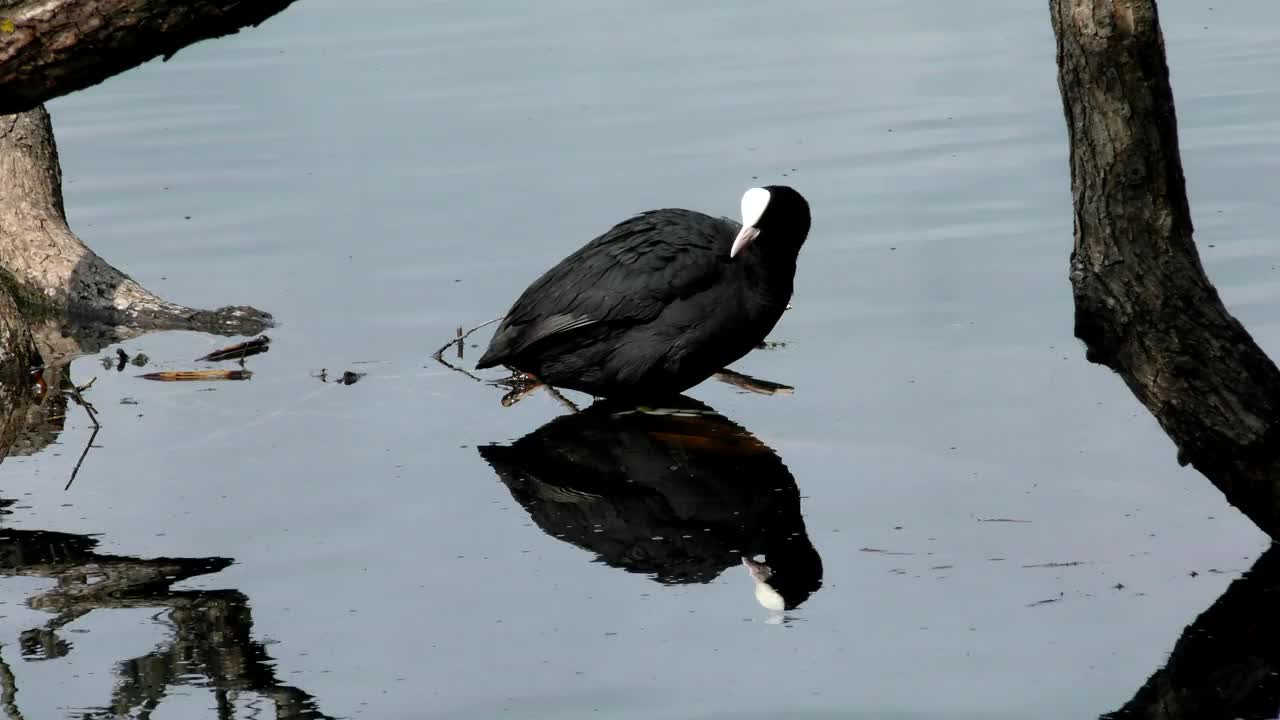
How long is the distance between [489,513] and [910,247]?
3695 millimetres

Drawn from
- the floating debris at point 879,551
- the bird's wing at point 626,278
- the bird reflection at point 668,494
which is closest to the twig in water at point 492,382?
the bird reflection at point 668,494

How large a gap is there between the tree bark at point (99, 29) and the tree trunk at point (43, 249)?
14.4 feet

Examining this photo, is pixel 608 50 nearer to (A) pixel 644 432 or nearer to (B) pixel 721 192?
(B) pixel 721 192

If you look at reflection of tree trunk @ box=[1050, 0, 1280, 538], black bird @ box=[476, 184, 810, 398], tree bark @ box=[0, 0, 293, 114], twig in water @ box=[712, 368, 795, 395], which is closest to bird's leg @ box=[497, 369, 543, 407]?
black bird @ box=[476, 184, 810, 398]

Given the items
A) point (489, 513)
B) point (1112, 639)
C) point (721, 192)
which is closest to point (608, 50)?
point (721, 192)

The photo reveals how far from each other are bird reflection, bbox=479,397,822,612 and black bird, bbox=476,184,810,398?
196 millimetres

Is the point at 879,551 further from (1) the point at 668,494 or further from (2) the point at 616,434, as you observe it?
(2) the point at 616,434

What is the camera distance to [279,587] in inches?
210

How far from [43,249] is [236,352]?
1.67 m

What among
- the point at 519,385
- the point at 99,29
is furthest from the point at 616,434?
the point at 99,29

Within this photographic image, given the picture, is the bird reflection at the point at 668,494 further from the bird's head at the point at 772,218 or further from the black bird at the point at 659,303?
the bird's head at the point at 772,218

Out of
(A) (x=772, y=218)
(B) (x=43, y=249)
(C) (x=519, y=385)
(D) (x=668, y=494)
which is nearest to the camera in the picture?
(D) (x=668, y=494)

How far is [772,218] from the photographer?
7039mm

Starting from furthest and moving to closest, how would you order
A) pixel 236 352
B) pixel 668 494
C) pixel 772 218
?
pixel 236 352 → pixel 772 218 → pixel 668 494
